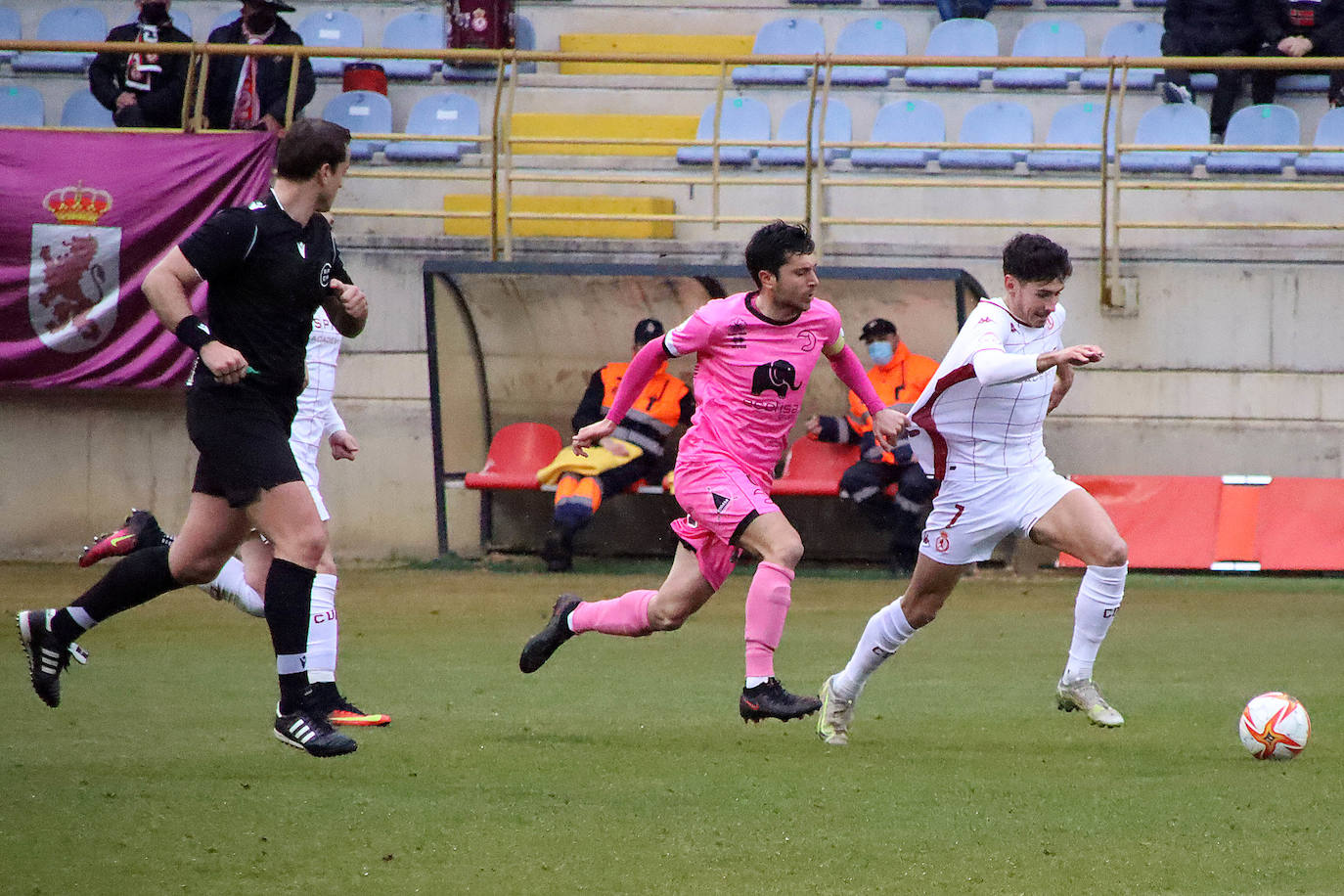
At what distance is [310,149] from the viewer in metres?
5.77

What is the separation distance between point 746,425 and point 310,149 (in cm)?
193

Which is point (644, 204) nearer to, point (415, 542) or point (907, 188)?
point (907, 188)

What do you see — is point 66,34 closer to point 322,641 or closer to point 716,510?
point 322,641

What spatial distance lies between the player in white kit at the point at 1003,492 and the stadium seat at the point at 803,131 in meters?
8.61

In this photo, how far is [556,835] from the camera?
4734 millimetres

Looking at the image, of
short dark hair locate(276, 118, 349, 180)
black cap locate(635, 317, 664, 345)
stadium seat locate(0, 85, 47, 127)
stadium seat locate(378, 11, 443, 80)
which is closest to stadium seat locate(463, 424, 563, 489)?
black cap locate(635, 317, 664, 345)

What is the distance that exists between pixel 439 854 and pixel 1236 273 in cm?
1057

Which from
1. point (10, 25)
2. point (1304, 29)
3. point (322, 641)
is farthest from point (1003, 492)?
point (10, 25)

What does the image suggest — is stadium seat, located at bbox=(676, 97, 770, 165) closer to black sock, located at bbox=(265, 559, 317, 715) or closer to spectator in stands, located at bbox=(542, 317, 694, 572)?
spectator in stands, located at bbox=(542, 317, 694, 572)

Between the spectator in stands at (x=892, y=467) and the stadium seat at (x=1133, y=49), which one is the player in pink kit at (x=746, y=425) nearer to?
the spectator in stands at (x=892, y=467)

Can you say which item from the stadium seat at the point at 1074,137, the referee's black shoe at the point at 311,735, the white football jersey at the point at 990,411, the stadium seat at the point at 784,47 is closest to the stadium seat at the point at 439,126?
the stadium seat at the point at 784,47

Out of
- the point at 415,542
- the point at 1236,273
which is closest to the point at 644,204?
the point at 415,542

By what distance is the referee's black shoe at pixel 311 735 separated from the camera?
219 inches

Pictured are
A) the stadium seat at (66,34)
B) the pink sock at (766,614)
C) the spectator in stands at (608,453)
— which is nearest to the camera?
the pink sock at (766,614)
